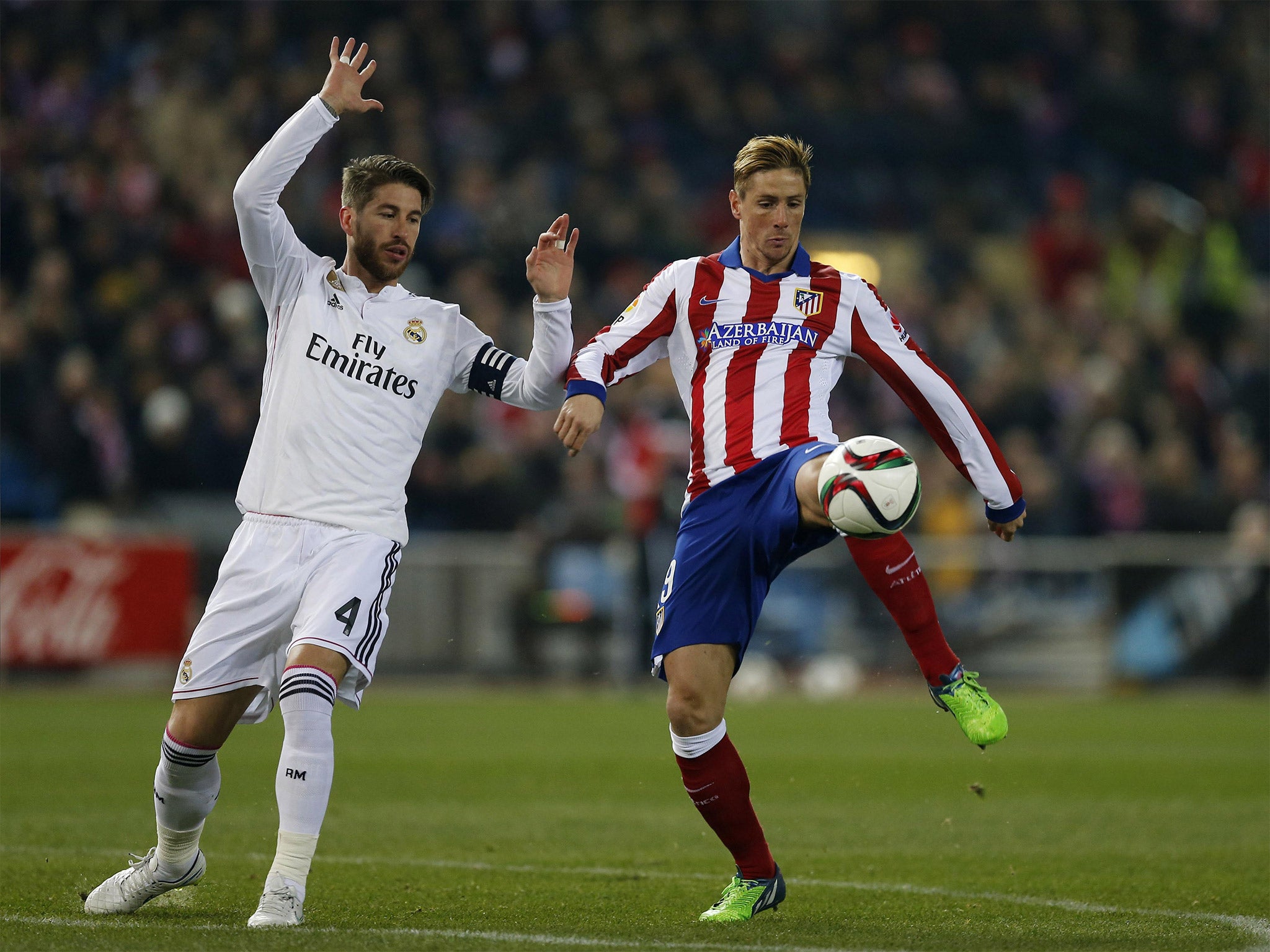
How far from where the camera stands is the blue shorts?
555 centimetres

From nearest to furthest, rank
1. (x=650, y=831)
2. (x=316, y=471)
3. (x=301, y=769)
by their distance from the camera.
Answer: (x=301, y=769), (x=316, y=471), (x=650, y=831)

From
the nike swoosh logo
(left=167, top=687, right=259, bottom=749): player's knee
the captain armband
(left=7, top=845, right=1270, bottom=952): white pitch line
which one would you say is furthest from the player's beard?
(left=7, top=845, right=1270, bottom=952): white pitch line

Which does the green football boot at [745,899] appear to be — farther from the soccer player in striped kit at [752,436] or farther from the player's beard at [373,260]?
the player's beard at [373,260]

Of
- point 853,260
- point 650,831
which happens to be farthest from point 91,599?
point 853,260

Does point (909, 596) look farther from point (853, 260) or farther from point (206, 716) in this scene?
point (853, 260)

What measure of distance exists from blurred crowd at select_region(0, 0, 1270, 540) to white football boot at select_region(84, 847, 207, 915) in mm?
9566

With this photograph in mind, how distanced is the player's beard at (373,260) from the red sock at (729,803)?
1834mm

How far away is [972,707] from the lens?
5.62 m

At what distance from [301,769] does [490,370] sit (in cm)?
146

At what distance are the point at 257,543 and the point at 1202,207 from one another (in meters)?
17.9

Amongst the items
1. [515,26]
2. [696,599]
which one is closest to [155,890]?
[696,599]

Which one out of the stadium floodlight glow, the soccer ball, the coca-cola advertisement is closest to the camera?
the soccer ball

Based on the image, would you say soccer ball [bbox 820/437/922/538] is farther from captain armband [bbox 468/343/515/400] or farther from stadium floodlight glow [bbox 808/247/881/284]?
stadium floodlight glow [bbox 808/247/881/284]

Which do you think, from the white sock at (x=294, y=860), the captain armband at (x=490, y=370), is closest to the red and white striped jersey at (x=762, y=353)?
the captain armband at (x=490, y=370)
